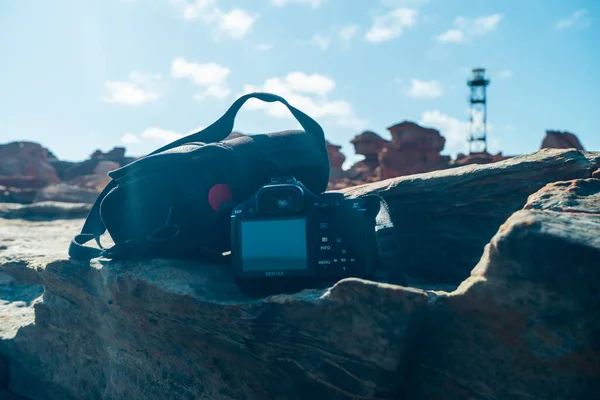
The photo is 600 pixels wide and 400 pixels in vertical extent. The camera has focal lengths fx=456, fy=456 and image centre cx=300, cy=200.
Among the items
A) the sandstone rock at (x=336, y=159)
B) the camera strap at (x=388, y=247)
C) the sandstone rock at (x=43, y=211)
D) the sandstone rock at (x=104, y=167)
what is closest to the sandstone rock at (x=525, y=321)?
the camera strap at (x=388, y=247)

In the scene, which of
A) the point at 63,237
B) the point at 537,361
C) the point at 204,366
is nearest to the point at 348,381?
the point at 537,361

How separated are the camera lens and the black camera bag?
45 cm

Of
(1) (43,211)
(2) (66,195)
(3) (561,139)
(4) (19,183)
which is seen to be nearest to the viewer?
(1) (43,211)

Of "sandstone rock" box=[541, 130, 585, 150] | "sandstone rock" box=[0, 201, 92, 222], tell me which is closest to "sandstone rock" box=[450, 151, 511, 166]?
"sandstone rock" box=[541, 130, 585, 150]

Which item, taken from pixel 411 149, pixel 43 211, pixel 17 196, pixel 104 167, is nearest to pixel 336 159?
pixel 411 149

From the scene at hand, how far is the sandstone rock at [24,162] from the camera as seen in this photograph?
28.1 metres

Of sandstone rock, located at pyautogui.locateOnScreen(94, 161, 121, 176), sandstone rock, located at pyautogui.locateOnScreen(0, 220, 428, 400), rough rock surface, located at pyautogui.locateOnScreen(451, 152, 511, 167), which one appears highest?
sandstone rock, located at pyautogui.locateOnScreen(94, 161, 121, 176)

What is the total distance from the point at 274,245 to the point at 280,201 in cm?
19

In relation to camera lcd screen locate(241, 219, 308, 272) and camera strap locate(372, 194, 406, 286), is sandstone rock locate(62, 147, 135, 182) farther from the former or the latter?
camera strap locate(372, 194, 406, 286)

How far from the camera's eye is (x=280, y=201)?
198 centimetres

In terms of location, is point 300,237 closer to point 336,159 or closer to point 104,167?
point 336,159

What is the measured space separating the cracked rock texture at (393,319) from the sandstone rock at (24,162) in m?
28.7

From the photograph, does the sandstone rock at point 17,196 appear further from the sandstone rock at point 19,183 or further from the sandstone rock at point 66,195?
the sandstone rock at point 19,183

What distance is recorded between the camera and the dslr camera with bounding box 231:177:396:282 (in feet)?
6.31
